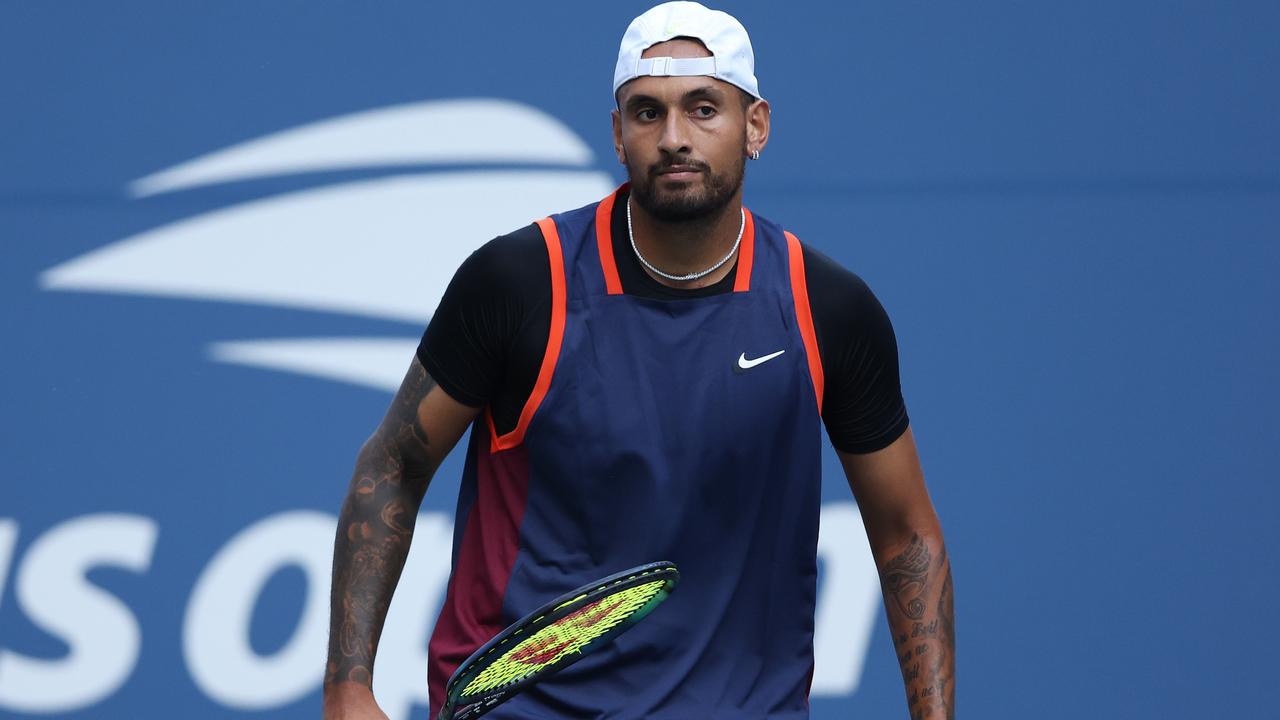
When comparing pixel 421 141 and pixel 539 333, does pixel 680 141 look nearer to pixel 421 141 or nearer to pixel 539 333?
pixel 539 333

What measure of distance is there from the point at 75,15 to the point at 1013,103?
2.45 metres

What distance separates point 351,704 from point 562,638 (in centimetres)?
43

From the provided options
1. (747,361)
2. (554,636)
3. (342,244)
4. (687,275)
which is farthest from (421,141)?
(554,636)

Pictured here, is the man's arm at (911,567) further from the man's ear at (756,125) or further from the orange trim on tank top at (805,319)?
the man's ear at (756,125)

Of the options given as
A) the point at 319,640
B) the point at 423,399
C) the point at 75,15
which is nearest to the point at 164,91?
the point at 75,15

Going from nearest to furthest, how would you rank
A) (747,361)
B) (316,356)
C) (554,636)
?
(554,636) → (747,361) → (316,356)

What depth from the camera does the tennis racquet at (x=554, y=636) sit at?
2344mm

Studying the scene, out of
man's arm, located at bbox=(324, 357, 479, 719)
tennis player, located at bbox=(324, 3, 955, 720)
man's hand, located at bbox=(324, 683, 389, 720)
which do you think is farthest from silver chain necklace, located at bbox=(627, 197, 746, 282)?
man's hand, located at bbox=(324, 683, 389, 720)

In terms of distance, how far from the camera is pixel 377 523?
2781 mm

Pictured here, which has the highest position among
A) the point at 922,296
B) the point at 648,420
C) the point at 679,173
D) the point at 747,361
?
the point at 922,296

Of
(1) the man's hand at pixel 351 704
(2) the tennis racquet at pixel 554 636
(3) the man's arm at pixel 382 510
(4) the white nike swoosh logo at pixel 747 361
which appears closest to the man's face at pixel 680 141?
(4) the white nike swoosh logo at pixel 747 361

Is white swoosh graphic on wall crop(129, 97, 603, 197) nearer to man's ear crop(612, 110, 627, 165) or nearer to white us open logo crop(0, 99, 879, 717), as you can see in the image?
white us open logo crop(0, 99, 879, 717)

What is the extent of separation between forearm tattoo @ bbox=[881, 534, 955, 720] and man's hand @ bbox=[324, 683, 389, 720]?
Result: 2.98ft

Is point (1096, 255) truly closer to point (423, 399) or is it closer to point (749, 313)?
point (749, 313)
